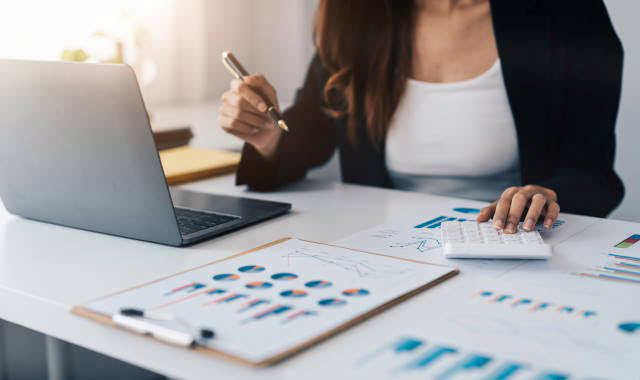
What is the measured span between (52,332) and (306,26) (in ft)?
6.33

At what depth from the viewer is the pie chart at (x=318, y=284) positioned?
726 millimetres

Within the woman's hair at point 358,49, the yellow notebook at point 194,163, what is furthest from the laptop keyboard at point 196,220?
the woman's hair at point 358,49

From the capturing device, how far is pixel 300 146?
1.39 meters

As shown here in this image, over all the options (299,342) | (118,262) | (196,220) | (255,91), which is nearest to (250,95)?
(255,91)

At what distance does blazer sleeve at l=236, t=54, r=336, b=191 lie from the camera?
125cm

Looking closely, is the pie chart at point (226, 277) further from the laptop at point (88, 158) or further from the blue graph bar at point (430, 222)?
the blue graph bar at point (430, 222)

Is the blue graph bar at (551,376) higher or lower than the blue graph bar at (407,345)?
higher

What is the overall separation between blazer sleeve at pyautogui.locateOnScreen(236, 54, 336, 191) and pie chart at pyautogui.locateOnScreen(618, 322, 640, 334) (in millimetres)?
707

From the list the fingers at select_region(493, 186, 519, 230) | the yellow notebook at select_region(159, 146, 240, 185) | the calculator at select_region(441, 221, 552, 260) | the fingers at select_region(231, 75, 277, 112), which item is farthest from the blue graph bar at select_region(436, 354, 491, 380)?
the yellow notebook at select_region(159, 146, 240, 185)

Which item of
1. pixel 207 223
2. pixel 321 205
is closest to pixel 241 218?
pixel 207 223

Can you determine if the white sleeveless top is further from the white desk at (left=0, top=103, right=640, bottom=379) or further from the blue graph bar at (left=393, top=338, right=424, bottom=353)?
the blue graph bar at (left=393, top=338, right=424, bottom=353)

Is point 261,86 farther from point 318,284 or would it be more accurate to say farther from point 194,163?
point 318,284

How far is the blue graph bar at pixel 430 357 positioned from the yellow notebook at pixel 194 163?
0.76 m

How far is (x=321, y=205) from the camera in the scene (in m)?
1.14
